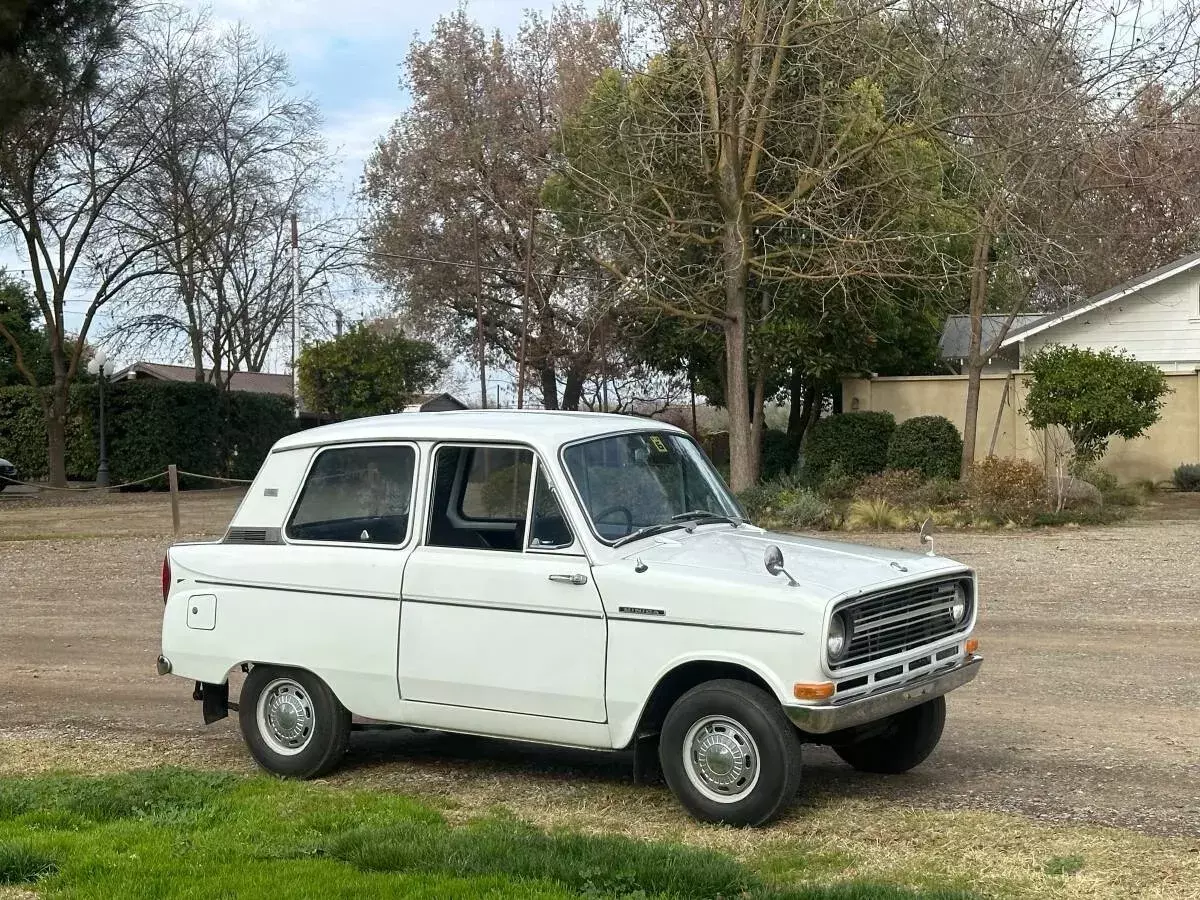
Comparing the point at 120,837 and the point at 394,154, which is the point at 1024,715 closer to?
the point at 120,837

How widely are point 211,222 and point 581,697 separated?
31628 millimetres

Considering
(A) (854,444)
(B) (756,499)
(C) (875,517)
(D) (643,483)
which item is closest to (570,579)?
(D) (643,483)

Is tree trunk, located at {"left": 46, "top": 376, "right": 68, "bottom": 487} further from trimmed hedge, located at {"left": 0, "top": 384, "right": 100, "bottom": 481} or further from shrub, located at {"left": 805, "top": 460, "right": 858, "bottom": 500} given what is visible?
shrub, located at {"left": 805, "top": 460, "right": 858, "bottom": 500}

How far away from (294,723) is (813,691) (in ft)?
9.97

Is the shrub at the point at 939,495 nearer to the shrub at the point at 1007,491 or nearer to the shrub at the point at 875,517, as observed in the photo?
the shrub at the point at 1007,491

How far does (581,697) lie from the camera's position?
6.32 m

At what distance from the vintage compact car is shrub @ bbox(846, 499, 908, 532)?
13.2 metres

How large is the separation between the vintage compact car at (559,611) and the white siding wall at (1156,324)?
2130 cm

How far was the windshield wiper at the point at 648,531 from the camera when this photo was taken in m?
6.54

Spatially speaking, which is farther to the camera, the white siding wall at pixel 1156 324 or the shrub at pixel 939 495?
the white siding wall at pixel 1156 324

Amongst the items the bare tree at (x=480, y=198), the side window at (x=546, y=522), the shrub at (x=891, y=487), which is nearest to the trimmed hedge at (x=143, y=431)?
the bare tree at (x=480, y=198)

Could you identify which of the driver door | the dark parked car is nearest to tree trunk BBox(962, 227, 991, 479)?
the driver door

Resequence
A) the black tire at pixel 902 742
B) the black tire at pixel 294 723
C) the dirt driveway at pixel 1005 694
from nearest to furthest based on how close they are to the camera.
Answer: the dirt driveway at pixel 1005 694 → the black tire at pixel 902 742 → the black tire at pixel 294 723

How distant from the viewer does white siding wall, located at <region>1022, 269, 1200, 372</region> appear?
26625 millimetres
